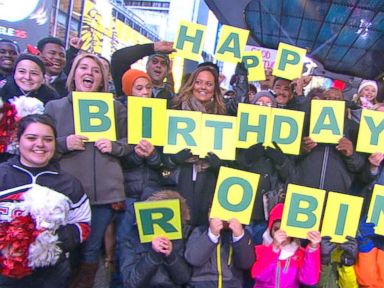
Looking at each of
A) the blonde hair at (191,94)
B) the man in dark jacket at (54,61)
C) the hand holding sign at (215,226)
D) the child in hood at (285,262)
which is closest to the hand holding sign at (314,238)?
the child in hood at (285,262)

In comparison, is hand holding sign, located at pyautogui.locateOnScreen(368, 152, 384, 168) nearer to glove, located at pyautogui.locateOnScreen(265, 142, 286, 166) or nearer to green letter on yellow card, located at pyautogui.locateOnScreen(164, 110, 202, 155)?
glove, located at pyautogui.locateOnScreen(265, 142, 286, 166)

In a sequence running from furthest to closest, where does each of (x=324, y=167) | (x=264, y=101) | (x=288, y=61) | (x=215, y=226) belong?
(x=288, y=61), (x=264, y=101), (x=324, y=167), (x=215, y=226)

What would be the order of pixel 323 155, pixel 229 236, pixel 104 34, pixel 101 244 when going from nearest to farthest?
→ pixel 229 236 < pixel 101 244 < pixel 323 155 < pixel 104 34

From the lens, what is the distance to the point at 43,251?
2.08m

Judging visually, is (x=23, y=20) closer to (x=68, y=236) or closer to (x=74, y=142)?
(x=74, y=142)

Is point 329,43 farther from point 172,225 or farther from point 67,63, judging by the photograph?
point 172,225

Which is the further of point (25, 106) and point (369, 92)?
point (369, 92)

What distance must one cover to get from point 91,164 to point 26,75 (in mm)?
844

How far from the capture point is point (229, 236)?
2.62 m

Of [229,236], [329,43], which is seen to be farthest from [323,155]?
[329,43]

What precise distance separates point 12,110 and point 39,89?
19.2 inches

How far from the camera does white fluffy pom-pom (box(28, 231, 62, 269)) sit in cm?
204

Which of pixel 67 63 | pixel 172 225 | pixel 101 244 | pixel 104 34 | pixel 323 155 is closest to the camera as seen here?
pixel 172 225

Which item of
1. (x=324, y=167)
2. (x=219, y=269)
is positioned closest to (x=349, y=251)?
(x=324, y=167)
